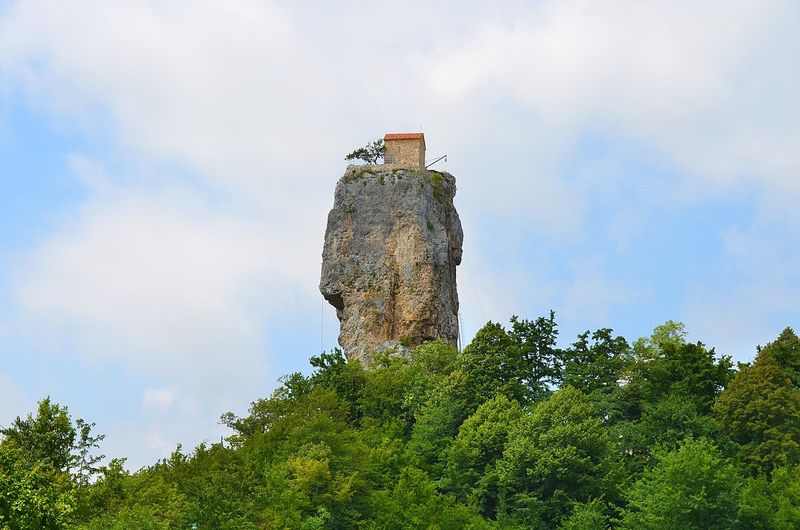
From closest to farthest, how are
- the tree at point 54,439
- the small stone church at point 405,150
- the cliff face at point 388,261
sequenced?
the tree at point 54,439, the cliff face at point 388,261, the small stone church at point 405,150

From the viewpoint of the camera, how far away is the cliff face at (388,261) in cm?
6794

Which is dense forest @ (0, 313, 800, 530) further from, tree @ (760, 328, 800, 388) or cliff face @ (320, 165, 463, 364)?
cliff face @ (320, 165, 463, 364)

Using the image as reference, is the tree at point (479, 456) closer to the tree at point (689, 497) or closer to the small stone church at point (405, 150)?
the tree at point (689, 497)

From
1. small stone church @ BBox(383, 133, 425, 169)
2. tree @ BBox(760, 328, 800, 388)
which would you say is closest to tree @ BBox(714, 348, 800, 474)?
tree @ BBox(760, 328, 800, 388)

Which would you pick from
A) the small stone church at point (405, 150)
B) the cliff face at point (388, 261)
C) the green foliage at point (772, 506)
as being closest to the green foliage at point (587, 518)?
the green foliage at point (772, 506)

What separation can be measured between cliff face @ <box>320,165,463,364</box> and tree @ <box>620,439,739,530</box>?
29.6 metres

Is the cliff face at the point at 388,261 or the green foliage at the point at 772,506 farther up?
the cliff face at the point at 388,261

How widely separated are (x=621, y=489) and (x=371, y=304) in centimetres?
2852

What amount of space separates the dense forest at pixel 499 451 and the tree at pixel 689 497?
0.23 ft

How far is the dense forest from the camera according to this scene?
38281mm

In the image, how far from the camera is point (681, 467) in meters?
38.7

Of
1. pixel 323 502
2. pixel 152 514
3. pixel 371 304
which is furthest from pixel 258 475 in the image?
pixel 371 304

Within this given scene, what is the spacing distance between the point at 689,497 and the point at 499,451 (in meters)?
11.1

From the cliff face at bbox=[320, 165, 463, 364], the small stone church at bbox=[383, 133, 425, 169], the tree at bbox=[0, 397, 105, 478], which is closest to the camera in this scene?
the tree at bbox=[0, 397, 105, 478]
